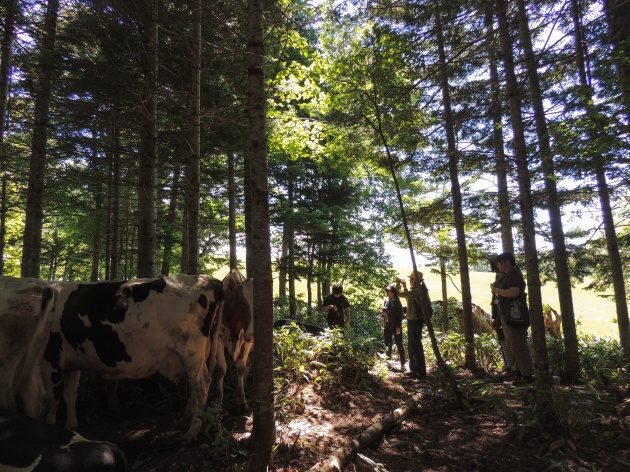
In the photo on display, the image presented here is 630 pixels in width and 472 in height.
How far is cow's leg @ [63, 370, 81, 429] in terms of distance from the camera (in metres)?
4.41

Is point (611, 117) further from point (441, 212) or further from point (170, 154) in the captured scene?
point (170, 154)

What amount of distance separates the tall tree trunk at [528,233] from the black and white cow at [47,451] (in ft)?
16.9

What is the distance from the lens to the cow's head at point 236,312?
5.18m

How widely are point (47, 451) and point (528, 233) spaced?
234 inches

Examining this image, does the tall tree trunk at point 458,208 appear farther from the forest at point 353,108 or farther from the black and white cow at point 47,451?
the black and white cow at point 47,451

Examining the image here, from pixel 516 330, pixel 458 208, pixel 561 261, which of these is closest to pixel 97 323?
pixel 516 330

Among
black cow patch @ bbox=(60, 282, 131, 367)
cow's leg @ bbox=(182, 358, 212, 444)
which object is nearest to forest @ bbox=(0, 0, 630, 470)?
cow's leg @ bbox=(182, 358, 212, 444)

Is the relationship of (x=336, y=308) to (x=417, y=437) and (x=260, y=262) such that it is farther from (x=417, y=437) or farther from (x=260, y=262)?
(x=260, y=262)

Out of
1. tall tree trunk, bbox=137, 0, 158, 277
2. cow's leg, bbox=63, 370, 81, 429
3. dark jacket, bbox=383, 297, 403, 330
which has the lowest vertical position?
cow's leg, bbox=63, 370, 81, 429

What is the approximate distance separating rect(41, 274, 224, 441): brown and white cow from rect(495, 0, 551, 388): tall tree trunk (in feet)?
15.1

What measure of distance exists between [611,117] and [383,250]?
1620cm

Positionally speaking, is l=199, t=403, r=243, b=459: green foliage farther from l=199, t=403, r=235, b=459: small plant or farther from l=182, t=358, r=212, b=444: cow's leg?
l=182, t=358, r=212, b=444: cow's leg

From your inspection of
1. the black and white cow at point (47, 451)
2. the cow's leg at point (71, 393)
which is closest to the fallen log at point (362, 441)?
the black and white cow at point (47, 451)

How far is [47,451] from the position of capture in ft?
8.66
